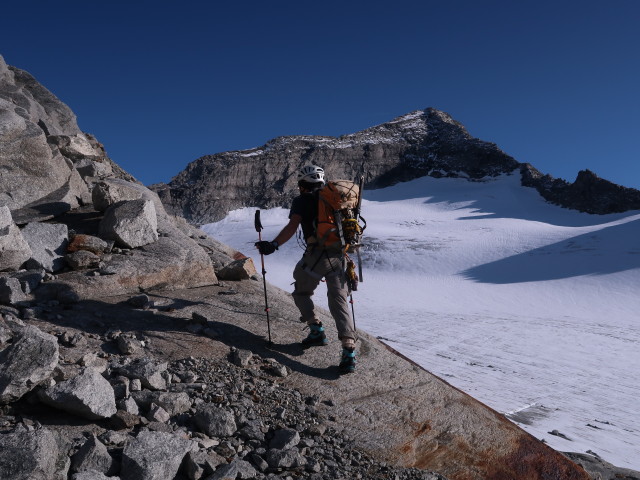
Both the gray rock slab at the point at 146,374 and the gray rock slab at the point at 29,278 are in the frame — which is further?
the gray rock slab at the point at 29,278

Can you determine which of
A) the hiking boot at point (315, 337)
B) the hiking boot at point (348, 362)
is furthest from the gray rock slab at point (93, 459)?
the hiking boot at point (315, 337)

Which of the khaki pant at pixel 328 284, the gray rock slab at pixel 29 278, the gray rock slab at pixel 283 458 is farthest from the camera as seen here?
the gray rock slab at pixel 29 278

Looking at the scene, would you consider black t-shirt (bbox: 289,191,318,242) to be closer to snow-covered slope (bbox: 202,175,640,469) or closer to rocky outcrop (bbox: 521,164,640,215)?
snow-covered slope (bbox: 202,175,640,469)

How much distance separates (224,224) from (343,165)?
4269cm

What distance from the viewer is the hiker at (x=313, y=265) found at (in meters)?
5.10

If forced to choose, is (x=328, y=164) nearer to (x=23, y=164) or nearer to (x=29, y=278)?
(x=23, y=164)

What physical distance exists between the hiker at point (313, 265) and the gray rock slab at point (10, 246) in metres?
2.98

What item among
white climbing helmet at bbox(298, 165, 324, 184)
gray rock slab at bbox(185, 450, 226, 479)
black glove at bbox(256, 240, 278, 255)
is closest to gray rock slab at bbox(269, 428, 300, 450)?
gray rock slab at bbox(185, 450, 226, 479)

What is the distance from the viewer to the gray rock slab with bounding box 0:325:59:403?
3148 mm

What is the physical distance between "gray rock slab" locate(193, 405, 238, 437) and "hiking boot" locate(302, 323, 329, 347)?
190cm

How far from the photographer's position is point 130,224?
6809 mm

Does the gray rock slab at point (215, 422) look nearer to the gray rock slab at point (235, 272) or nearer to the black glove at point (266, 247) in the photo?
the black glove at point (266, 247)

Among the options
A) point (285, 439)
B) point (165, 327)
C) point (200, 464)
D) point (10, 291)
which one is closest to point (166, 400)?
point (200, 464)

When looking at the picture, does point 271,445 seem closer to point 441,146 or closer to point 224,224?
point 224,224
